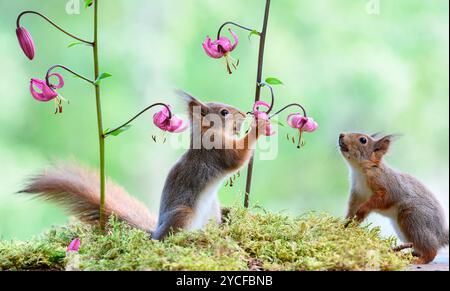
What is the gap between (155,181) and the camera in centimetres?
286

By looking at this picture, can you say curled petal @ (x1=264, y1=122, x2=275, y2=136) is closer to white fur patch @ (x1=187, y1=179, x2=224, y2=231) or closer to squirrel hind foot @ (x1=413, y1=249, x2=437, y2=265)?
white fur patch @ (x1=187, y1=179, x2=224, y2=231)

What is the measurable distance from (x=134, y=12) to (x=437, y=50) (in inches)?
57.3

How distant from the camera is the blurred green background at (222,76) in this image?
2.77 meters

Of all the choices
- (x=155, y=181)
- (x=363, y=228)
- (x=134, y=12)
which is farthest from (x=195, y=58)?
(x=363, y=228)

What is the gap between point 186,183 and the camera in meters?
1.65

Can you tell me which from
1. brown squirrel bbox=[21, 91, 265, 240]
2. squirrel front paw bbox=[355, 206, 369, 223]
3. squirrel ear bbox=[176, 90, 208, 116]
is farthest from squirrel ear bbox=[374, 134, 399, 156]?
squirrel ear bbox=[176, 90, 208, 116]

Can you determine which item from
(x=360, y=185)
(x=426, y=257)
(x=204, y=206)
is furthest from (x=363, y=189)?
(x=204, y=206)

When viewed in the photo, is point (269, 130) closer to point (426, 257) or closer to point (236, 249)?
point (236, 249)

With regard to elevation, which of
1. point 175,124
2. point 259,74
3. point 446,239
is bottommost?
point 446,239

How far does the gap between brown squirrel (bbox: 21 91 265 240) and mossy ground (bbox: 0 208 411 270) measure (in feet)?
0.28

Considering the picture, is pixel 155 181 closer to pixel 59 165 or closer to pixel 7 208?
pixel 7 208

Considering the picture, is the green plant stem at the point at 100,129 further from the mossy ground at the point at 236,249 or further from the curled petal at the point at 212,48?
the curled petal at the point at 212,48

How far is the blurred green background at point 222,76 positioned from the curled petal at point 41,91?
4.04 feet

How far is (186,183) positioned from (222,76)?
118cm
